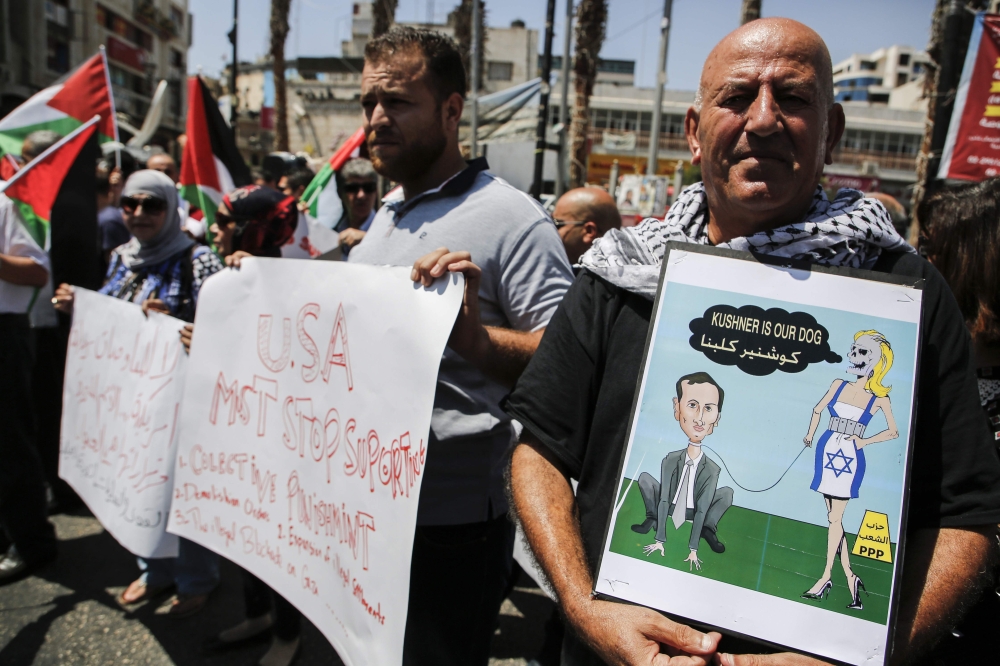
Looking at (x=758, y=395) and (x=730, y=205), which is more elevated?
(x=730, y=205)

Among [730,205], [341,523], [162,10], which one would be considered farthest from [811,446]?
[162,10]

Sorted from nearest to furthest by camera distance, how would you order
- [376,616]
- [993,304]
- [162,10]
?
[376,616], [993,304], [162,10]

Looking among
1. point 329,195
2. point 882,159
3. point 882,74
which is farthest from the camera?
point 882,74

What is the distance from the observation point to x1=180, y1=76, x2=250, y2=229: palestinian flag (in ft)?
15.3

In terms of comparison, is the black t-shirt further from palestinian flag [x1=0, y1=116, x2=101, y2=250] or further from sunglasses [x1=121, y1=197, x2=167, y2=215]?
palestinian flag [x1=0, y1=116, x2=101, y2=250]

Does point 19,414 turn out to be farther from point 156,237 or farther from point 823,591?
point 823,591

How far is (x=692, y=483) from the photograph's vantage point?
3.53 ft

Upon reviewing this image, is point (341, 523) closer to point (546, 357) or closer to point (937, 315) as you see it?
point (546, 357)

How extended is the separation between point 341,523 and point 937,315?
1.43 m

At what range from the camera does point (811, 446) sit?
1.04 m

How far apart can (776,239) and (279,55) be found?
79.8ft

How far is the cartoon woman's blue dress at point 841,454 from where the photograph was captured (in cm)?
101

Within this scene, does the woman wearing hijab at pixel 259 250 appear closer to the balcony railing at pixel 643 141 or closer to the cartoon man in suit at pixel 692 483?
the cartoon man in suit at pixel 692 483

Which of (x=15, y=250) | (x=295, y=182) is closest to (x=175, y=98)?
(x=295, y=182)
